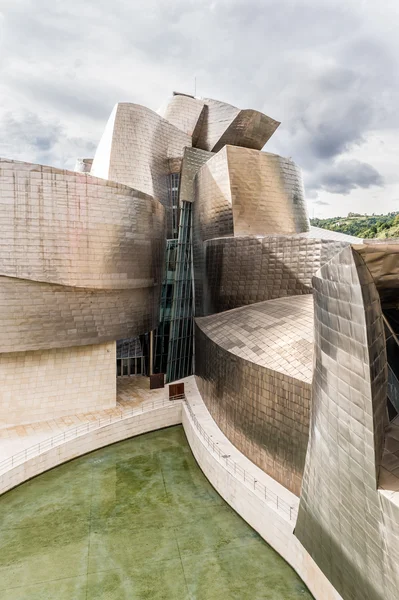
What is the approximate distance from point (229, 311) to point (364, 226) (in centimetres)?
10548

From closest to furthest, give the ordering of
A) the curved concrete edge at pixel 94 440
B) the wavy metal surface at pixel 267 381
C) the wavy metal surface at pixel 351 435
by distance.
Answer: the wavy metal surface at pixel 351 435 → the wavy metal surface at pixel 267 381 → the curved concrete edge at pixel 94 440

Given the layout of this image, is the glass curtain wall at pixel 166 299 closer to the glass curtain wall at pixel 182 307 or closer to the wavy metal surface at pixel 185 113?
the glass curtain wall at pixel 182 307

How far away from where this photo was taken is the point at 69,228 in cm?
1493

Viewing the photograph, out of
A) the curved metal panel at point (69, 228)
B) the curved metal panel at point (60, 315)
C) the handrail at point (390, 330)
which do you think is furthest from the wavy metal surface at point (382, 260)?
the curved metal panel at point (60, 315)

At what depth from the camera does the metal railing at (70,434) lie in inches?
507

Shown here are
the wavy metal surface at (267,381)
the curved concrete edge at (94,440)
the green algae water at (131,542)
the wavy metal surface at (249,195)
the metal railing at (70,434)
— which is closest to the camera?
the green algae water at (131,542)

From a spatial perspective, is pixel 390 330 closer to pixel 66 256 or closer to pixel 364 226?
pixel 66 256

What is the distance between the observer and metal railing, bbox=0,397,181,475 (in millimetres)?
12867

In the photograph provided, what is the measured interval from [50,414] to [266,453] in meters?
10.0

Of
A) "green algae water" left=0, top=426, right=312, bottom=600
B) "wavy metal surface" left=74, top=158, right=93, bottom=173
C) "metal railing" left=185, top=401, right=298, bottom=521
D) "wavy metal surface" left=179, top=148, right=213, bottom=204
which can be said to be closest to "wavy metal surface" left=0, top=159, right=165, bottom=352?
"green algae water" left=0, top=426, right=312, bottom=600

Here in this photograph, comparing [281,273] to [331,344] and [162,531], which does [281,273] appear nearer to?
[331,344]

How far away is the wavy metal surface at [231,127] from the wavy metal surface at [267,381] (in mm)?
16138

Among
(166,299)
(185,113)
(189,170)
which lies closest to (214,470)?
(166,299)

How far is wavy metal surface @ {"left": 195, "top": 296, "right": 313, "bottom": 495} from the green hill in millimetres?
48650
